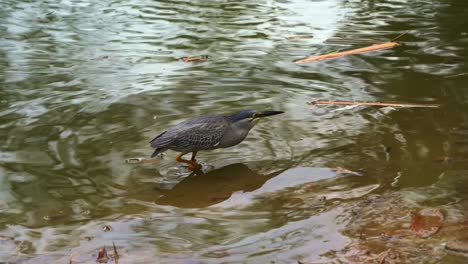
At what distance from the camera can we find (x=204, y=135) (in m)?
6.00

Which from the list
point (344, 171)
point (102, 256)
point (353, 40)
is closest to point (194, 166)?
point (344, 171)

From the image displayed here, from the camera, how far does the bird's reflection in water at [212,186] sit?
5418 millimetres

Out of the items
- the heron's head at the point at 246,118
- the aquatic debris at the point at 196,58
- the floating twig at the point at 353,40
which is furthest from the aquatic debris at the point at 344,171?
the floating twig at the point at 353,40

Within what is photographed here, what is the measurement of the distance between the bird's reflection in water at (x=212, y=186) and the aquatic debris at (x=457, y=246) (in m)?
1.76

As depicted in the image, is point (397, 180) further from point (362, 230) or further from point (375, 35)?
point (375, 35)

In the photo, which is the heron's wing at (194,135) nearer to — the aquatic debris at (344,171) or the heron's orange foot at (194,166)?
the heron's orange foot at (194,166)

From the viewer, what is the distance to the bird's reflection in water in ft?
17.8

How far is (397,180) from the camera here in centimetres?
549

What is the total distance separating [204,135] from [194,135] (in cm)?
9

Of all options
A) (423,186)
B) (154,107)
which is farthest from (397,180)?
(154,107)

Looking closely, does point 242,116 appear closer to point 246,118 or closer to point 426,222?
point 246,118

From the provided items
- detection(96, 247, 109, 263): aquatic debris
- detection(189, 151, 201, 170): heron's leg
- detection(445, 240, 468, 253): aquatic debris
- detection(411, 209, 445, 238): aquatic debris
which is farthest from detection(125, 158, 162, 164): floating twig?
A: detection(445, 240, 468, 253): aquatic debris

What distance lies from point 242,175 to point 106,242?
5.00ft

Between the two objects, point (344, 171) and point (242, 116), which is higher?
point (242, 116)
